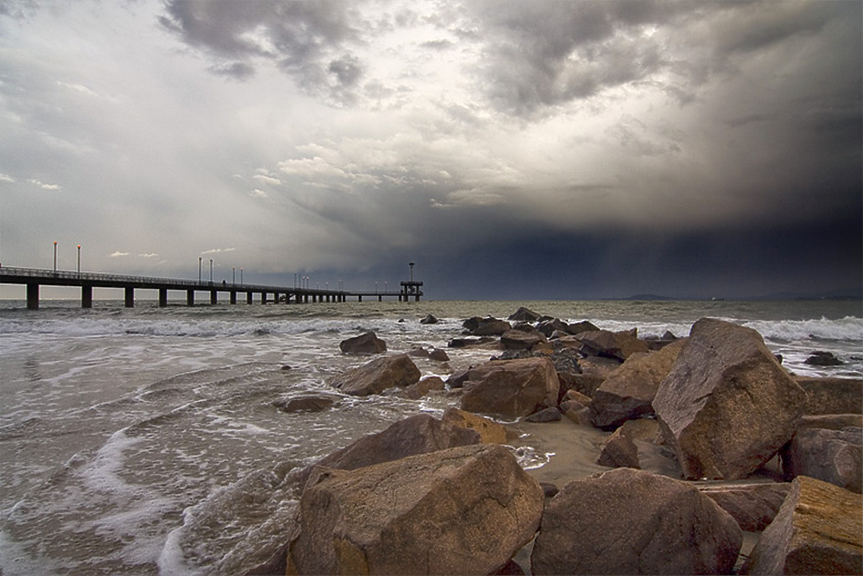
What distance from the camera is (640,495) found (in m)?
2.78

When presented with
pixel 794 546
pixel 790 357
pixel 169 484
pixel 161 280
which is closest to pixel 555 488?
pixel 794 546

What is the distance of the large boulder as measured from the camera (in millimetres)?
3881

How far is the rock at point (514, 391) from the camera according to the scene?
7.41 metres

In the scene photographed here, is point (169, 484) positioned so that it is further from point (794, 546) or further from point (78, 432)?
point (794, 546)

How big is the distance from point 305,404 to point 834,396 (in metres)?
7.50

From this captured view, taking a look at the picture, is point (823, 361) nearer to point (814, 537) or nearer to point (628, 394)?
point (628, 394)

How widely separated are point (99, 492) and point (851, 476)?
6594mm

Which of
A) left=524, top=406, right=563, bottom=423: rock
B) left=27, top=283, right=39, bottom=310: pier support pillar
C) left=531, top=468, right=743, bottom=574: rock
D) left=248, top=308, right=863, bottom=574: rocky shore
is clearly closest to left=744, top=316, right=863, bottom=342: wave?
left=524, top=406, right=563, bottom=423: rock

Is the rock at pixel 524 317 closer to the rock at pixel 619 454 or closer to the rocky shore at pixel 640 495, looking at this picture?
the rocky shore at pixel 640 495

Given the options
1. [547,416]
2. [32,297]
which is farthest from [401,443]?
[32,297]

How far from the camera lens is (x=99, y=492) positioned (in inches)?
178

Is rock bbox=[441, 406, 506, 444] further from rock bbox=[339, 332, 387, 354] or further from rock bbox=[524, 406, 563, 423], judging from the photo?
rock bbox=[339, 332, 387, 354]

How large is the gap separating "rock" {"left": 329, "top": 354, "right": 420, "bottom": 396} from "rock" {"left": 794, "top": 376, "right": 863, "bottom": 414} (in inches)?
264

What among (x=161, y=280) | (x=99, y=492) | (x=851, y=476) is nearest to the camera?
(x=851, y=476)
